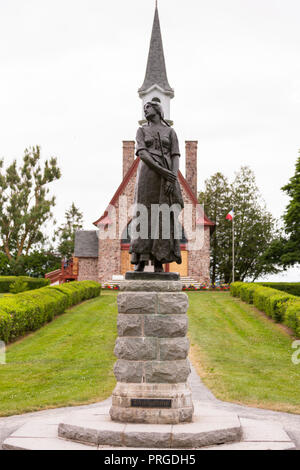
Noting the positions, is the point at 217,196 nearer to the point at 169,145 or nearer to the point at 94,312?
the point at 94,312

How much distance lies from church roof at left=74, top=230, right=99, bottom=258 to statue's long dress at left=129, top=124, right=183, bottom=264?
29.5m

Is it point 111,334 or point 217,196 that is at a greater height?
point 217,196

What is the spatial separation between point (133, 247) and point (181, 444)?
283 centimetres

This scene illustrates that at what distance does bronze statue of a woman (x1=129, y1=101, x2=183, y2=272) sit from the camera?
25.4 ft

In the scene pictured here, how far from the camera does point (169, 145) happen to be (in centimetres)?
800

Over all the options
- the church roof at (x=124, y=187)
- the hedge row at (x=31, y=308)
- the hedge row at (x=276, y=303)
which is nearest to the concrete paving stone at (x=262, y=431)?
the hedge row at (x=276, y=303)

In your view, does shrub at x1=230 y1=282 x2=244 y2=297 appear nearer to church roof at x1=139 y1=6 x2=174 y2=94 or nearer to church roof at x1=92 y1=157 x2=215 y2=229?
church roof at x1=92 y1=157 x2=215 y2=229

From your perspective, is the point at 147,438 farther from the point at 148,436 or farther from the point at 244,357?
the point at 244,357

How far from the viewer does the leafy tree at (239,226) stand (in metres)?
45.9

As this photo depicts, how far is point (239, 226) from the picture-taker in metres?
45.9

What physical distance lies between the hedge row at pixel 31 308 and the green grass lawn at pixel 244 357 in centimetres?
537

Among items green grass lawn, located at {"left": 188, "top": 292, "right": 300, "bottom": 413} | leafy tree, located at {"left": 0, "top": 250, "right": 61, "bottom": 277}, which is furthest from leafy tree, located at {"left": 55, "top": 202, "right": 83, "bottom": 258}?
green grass lawn, located at {"left": 188, "top": 292, "right": 300, "bottom": 413}

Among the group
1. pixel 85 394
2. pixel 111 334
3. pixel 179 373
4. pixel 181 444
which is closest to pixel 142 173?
pixel 179 373
